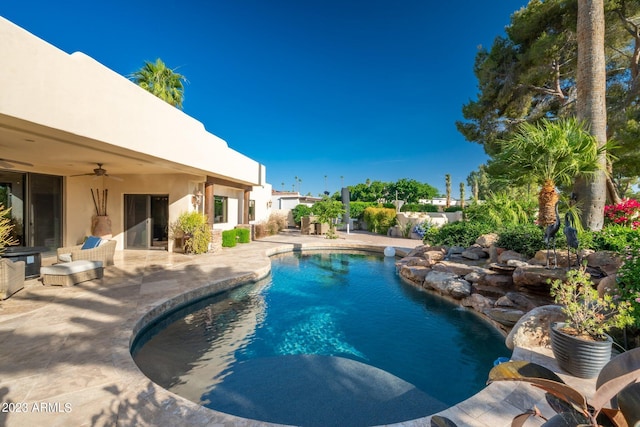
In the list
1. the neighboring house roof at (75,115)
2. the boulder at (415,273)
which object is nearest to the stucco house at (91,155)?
the neighboring house roof at (75,115)

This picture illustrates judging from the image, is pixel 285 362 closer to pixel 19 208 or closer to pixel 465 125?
pixel 19 208

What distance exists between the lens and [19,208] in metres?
8.46

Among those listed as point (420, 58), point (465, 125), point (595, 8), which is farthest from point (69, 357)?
point (420, 58)

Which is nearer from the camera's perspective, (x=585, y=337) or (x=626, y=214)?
(x=585, y=337)

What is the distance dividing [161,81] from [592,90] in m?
20.3

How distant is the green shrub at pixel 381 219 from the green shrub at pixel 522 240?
11927 mm

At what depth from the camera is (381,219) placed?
20812 mm

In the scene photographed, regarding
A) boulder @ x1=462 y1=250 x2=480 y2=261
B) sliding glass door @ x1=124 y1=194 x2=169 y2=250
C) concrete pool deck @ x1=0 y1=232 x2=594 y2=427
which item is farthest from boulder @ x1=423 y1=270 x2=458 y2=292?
sliding glass door @ x1=124 y1=194 x2=169 y2=250

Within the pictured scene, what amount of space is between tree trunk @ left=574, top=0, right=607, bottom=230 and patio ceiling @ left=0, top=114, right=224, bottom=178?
35.4 feet

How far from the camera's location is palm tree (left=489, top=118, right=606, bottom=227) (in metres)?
5.94

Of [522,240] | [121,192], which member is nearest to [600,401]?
[522,240]

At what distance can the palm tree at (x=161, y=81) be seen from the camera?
1684cm

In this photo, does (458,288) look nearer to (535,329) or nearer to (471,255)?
(471,255)

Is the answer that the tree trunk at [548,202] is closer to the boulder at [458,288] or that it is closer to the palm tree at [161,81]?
the boulder at [458,288]
